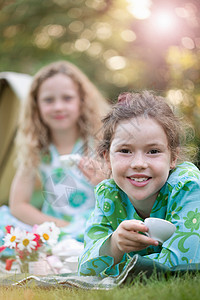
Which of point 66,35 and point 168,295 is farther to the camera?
point 66,35

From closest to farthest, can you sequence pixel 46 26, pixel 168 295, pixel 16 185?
pixel 168 295 → pixel 16 185 → pixel 46 26

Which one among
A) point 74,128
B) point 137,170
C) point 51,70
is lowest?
point 137,170

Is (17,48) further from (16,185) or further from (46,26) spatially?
(16,185)

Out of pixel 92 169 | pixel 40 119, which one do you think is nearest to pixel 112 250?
pixel 92 169

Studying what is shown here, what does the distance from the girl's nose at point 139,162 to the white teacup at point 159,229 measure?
20cm

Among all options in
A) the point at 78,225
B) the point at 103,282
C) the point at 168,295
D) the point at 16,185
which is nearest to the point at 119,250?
the point at 103,282

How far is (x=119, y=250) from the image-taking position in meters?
1.65

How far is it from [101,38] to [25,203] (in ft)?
12.4

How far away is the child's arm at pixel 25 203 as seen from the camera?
319cm

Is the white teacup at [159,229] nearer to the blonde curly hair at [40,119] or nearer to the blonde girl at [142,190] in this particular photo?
the blonde girl at [142,190]

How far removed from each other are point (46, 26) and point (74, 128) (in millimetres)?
3198

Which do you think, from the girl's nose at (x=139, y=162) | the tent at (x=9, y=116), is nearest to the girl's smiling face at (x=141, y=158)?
the girl's nose at (x=139, y=162)

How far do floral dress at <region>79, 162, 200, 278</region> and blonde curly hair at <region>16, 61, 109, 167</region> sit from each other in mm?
1612

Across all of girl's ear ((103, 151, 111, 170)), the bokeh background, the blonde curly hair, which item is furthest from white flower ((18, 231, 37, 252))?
the bokeh background
